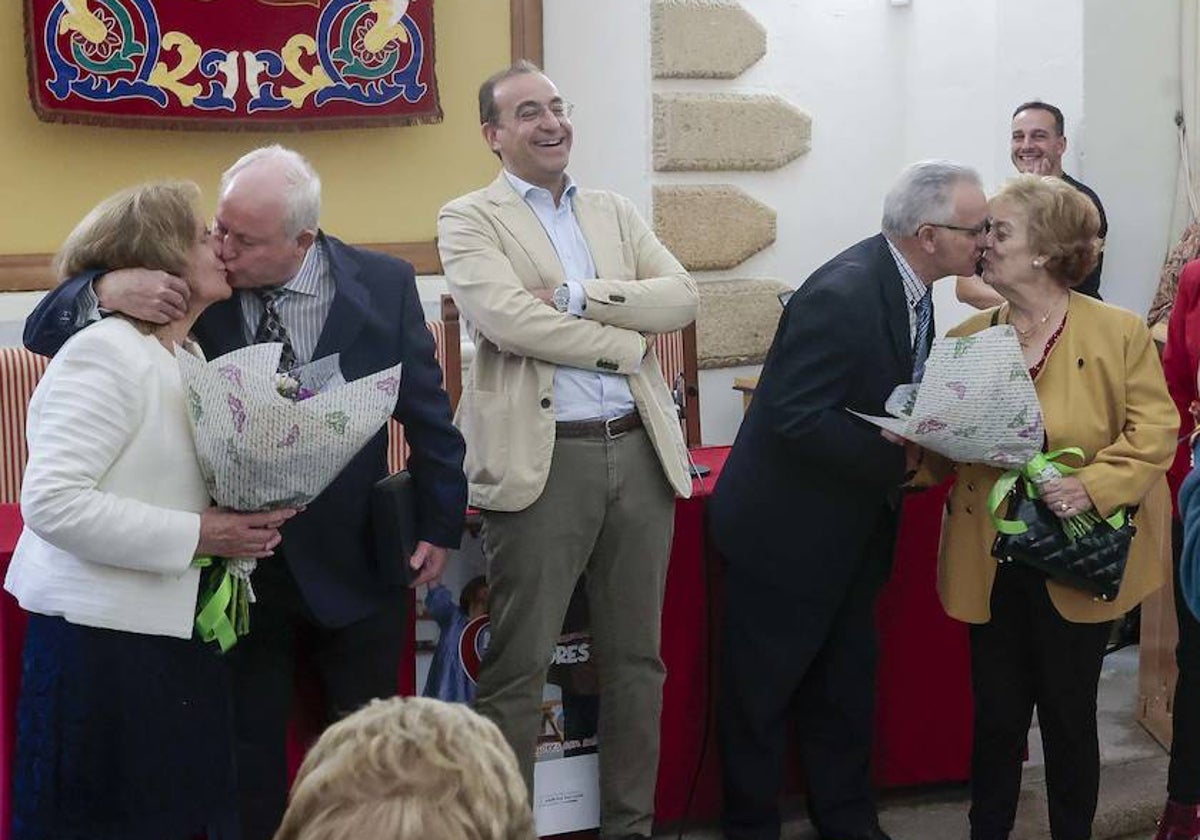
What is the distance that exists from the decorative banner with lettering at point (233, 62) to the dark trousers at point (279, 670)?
2.65 meters

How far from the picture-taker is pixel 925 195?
2762mm

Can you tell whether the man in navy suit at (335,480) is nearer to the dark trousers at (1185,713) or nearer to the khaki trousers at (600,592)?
the khaki trousers at (600,592)

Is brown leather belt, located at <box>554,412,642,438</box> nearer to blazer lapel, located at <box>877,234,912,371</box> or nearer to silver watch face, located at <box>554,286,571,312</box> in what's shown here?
silver watch face, located at <box>554,286,571,312</box>

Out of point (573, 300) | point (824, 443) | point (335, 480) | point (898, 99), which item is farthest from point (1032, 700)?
point (898, 99)

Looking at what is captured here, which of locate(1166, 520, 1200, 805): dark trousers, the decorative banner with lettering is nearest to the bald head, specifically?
locate(1166, 520, 1200, 805): dark trousers

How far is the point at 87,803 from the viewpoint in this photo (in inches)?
79.7

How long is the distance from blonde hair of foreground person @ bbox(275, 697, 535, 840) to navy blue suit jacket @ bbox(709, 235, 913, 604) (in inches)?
65.9

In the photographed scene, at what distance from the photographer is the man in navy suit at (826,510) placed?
275 centimetres

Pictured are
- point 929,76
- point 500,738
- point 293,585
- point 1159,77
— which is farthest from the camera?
point 929,76

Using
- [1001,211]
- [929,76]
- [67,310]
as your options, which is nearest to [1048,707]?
[1001,211]

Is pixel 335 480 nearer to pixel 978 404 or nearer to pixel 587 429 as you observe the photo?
pixel 587 429

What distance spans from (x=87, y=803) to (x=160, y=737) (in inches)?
5.0

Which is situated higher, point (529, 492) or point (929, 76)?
point (929, 76)

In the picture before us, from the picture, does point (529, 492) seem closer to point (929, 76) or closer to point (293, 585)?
point (293, 585)
